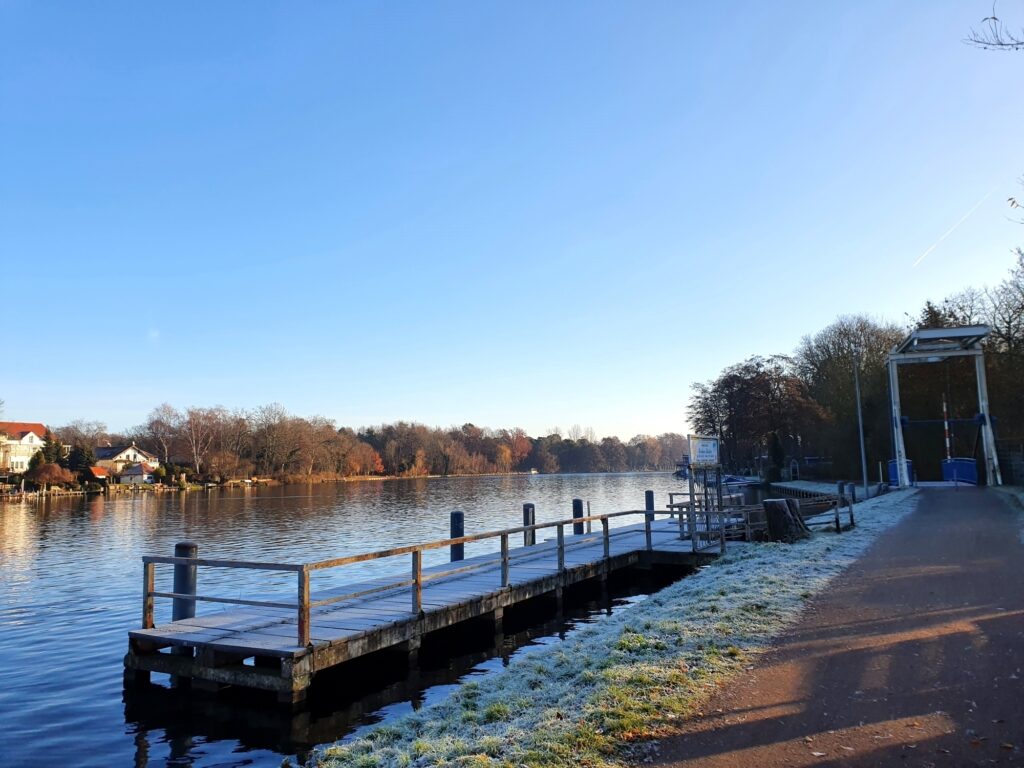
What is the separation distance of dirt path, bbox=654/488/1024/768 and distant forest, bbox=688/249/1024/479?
24388 mm

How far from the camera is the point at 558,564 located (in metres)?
15.6

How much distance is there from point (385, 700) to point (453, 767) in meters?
4.29

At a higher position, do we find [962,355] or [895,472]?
[962,355]

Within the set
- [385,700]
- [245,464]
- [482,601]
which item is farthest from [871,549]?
[245,464]

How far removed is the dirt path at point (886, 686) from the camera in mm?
5227

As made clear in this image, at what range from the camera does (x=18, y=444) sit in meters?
108

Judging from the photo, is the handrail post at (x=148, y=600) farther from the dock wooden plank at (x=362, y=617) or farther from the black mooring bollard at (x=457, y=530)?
the black mooring bollard at (x=457, y=530)

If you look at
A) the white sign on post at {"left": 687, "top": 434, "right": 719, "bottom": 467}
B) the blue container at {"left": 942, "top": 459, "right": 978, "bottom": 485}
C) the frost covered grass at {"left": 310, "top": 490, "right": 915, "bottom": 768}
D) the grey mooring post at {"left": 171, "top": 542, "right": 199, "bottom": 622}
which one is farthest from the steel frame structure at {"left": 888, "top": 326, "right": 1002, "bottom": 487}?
the grey mooring post at {"left": 171, "top": 542, "right": 199, "bottom": 622}

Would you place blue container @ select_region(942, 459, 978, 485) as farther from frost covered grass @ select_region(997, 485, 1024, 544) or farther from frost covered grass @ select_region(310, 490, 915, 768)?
frost covered grass @ select_region(310, 490, 915, 768)

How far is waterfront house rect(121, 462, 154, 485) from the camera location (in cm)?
9438

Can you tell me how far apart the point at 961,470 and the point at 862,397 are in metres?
14.8

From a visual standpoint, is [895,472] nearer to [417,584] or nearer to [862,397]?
[862,397]

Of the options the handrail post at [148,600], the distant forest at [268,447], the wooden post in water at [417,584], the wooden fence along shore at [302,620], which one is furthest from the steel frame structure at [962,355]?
the distant forest at [268,447]

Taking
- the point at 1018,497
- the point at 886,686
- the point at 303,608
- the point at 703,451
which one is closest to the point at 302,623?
the point at 303,608
